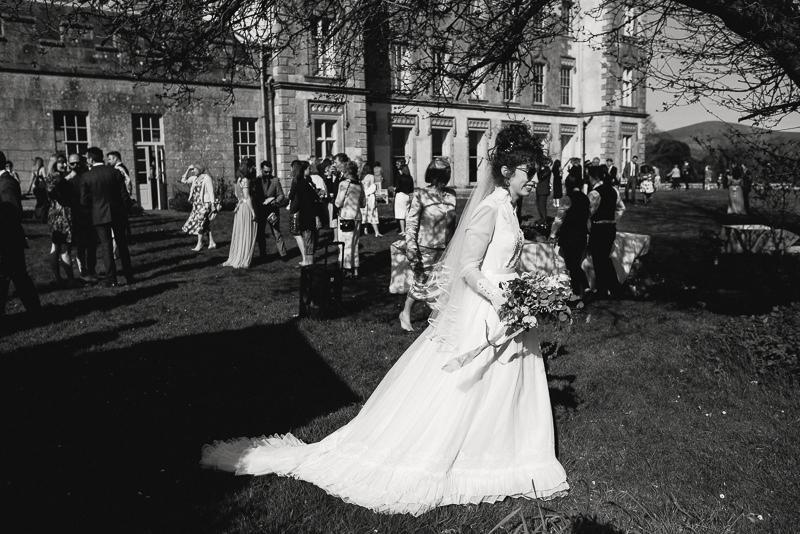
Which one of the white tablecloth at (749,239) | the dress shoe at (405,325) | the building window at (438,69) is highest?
the building window at (438,69)

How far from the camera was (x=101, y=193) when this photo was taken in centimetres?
1032

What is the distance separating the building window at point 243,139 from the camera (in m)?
25.3

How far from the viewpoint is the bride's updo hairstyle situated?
4.26 m

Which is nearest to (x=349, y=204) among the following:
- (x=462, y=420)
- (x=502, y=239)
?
(x=502, y=239)

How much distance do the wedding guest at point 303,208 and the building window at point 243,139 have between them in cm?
1410

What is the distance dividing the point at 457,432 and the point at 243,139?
76.1ft

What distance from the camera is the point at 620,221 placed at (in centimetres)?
2041

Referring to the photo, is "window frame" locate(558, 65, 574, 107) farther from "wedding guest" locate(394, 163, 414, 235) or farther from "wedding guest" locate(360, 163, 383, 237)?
"wedding guest" locate(394, 163, 414, 235)

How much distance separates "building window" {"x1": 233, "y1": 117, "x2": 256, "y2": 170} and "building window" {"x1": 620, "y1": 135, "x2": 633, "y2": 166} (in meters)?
23.5

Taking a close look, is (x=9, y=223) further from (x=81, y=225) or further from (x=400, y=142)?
(x=400, y=142)

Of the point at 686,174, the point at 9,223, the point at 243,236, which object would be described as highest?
the point at 686,174

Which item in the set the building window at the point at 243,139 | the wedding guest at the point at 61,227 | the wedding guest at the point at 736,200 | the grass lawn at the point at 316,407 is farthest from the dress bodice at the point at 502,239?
the building window at the point at 243,139

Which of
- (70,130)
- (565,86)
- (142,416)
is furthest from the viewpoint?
(565,86)

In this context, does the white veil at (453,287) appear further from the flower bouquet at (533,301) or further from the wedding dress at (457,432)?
the flower bouquet at (533,301)
